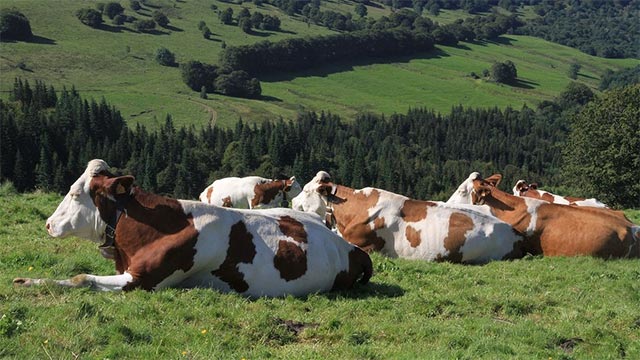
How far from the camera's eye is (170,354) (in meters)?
7.71

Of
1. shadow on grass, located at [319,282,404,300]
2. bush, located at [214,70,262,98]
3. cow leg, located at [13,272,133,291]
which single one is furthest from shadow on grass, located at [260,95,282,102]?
cow leg, located at [13,272,133,291]

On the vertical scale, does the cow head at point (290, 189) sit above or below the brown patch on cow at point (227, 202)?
above

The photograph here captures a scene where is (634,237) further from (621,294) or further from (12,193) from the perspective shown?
(12,193)

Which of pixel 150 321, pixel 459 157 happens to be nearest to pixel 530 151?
pixel 459 157

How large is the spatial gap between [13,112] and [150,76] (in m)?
77.7

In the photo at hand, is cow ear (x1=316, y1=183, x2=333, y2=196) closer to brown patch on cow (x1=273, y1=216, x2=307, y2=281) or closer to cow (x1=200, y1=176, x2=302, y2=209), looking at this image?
brown patch on cow (x1=273, y1=216, x2=307, y2=281)

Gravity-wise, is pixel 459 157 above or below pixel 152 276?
below

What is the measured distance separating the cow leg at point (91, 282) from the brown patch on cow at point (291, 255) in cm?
248

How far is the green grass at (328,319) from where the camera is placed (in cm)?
798

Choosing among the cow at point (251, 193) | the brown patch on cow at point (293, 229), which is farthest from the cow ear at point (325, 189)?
the cow at point (251, 193)

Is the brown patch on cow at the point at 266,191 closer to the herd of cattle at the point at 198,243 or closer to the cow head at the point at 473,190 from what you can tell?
the cow head at the point at 473,190

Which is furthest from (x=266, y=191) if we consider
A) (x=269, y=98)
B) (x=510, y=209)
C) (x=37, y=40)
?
(x=37, y=40)

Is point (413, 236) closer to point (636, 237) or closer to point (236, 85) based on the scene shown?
point (636, 237)

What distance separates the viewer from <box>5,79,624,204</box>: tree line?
323 ft
